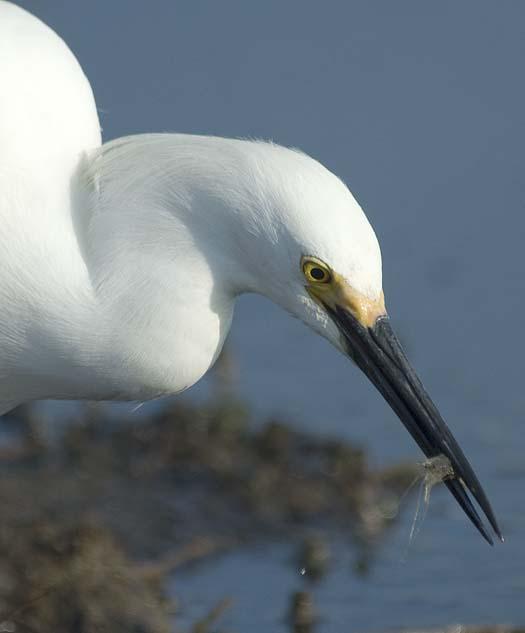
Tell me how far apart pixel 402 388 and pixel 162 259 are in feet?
2.24

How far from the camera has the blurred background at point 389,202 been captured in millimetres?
5918

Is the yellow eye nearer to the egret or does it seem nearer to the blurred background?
the egret

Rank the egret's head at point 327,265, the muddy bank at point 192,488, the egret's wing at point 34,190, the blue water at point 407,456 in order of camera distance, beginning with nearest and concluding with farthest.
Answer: the egret's head at point 327,265 → the egret's wing at point 34,190 → the blue water at point 407,456 → the muddy bank at point 192,488

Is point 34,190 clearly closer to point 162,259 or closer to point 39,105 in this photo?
point 39,105

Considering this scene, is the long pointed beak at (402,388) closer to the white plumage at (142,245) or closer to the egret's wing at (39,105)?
the white plumage at (142,245)

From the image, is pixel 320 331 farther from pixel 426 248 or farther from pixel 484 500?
pixel 426 248

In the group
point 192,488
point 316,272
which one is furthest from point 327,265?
point 192,488

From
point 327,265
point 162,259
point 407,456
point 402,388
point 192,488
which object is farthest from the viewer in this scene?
point 407,456

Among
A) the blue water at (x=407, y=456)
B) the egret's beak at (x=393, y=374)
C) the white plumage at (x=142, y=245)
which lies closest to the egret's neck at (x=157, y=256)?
the white plumage at (x=142, y=245)

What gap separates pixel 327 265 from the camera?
369 centimetres

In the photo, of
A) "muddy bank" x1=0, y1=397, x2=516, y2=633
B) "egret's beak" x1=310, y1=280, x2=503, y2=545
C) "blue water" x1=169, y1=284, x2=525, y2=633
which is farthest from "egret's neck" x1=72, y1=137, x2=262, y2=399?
"blue water" x1=169, y1=284, x2=525, y2=633

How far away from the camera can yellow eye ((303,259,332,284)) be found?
371 centimetres

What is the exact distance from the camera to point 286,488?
6.20 m

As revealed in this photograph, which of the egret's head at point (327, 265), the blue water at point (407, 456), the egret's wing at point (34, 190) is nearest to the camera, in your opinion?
the egret's head at point (327, 265)
